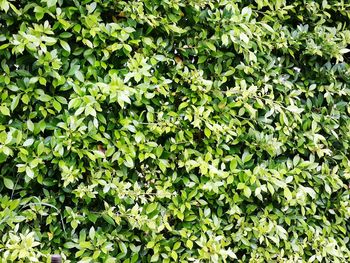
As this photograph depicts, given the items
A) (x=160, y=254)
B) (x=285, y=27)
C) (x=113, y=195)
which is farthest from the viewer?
(x=285, y=27)

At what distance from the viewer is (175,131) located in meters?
2.06

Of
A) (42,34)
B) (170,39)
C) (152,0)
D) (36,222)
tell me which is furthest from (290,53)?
(36,222)

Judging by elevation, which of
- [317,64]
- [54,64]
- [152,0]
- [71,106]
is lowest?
[317,64]

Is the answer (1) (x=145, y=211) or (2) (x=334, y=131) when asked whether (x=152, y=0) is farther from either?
(2) (x=334, y=131)

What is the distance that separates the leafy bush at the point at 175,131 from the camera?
1.80 m

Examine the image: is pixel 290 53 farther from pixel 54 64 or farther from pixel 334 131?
pixel 54 64

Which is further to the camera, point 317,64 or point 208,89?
point 317,64

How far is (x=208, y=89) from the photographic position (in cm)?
209

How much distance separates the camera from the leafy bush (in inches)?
70.7

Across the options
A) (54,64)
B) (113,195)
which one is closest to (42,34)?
(54,64)

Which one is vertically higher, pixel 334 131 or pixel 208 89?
pixel 208 89

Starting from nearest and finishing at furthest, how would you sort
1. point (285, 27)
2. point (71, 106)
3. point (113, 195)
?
point (71, 106), point (113, 195), point (285, 27)

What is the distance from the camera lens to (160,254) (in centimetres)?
203

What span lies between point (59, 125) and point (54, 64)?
0.89 ft
